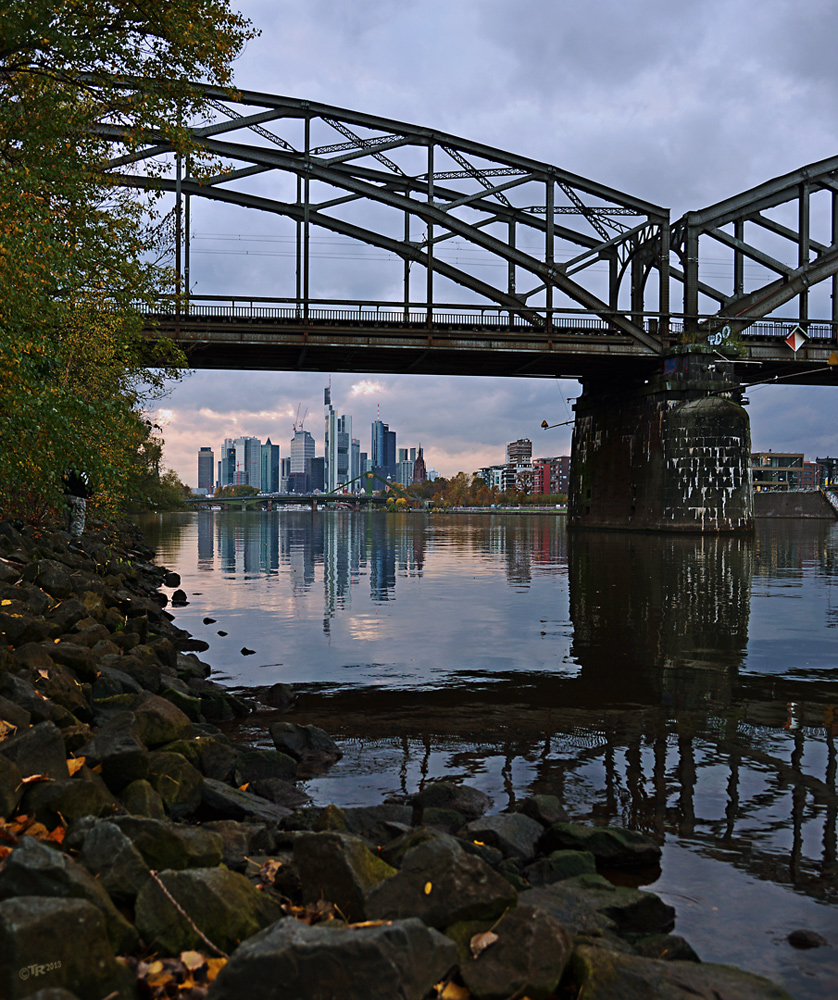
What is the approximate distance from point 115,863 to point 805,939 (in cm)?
387

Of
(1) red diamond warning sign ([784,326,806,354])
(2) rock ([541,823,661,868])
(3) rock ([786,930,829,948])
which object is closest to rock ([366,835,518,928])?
(2) rock ([541,823,661,868])

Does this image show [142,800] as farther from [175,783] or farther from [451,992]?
[451,992]

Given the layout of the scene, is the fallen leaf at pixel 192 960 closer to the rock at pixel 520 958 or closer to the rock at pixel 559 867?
the rock at pixel 520 958

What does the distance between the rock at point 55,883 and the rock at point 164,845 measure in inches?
24.7

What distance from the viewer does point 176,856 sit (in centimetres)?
413

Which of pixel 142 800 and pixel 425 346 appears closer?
pixel 142 800

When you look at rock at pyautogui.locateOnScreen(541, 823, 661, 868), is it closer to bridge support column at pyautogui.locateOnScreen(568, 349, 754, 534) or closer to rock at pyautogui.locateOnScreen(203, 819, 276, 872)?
rock at pyautogui.locateOnScreen(203, 819, 276, 872)

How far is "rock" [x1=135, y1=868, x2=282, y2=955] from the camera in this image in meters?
3.55

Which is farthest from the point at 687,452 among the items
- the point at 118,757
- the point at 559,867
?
the point at 118,757

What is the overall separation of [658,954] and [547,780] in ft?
10.1

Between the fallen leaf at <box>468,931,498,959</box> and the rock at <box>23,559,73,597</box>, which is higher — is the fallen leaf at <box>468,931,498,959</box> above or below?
below

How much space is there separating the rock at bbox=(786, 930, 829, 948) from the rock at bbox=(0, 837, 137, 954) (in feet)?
11.9

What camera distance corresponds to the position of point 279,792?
21.7 feet

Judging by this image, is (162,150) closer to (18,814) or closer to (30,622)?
(30,622)
